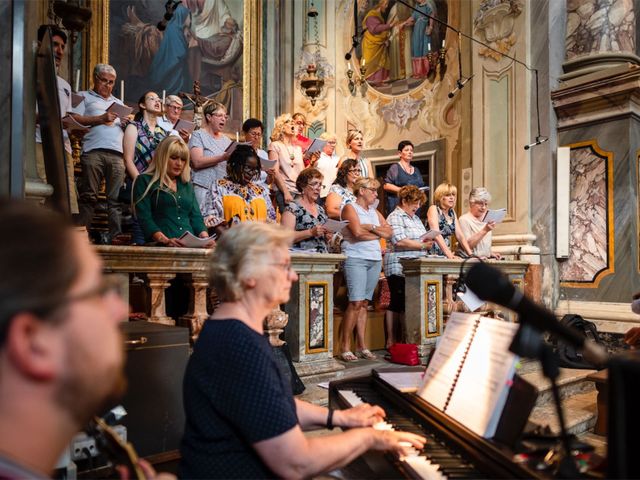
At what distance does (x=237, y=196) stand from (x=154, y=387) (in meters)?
2.19

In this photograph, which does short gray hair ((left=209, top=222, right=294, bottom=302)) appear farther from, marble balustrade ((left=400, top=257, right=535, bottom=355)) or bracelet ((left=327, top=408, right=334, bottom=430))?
marble balustrade ((left=400, top=257, right=535, bottom=355))

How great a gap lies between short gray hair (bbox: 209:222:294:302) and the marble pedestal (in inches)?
94.8

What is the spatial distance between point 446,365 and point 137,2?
964 centimetres

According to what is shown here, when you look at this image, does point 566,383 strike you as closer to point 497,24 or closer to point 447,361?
point 447,361

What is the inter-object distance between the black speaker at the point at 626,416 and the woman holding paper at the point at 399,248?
462 centimetres

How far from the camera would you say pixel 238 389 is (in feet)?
5.41

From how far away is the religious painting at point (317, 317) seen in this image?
4445 mm

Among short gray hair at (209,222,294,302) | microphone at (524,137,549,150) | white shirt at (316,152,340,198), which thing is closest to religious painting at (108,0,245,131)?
white shirt at (316,152,340,198)

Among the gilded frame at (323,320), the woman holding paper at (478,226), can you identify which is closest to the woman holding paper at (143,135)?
the gilded frame at (323,320)

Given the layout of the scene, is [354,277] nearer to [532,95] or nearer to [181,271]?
[181,271]

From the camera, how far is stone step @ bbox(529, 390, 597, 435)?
167 inches

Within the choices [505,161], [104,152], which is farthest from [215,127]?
[505,161]

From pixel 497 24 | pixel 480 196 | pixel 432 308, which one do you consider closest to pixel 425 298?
pixel 432 308

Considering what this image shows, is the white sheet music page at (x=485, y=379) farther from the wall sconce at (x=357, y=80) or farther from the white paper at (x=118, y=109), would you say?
the wall sconce at (x=357, y=80)
